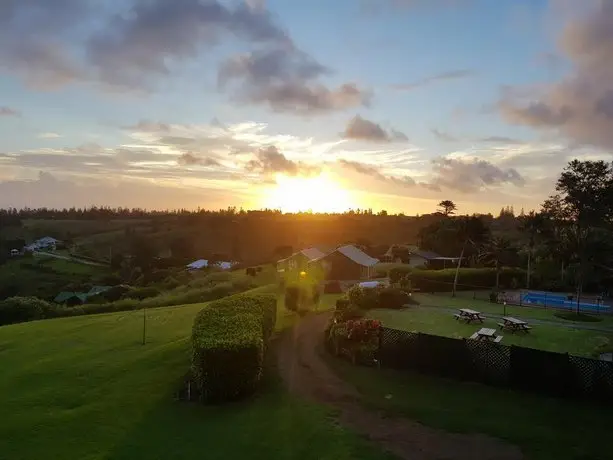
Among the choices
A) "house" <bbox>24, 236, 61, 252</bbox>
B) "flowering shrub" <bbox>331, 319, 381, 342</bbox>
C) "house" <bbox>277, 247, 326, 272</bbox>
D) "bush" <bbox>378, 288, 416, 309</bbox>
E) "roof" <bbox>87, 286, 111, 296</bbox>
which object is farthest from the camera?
"house" <bbox>24, 236, 61, 252</bbox>

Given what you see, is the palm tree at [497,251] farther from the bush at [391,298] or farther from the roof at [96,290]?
the roof at [96,290]

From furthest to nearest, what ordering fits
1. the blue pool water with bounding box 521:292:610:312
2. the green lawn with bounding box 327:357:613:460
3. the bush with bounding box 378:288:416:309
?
the blue pool water with bounding box 521:292:610:312 → the bush with bounding box 378:288:416:309 → the green lawn with bounding box 327:357:613:460

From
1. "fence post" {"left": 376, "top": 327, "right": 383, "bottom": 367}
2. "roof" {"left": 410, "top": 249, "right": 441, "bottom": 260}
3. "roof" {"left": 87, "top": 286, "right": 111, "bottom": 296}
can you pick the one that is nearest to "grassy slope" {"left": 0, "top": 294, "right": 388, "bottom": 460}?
"fence post" {"left": 376, "top": 327, "right": 383, "bottom": 367}

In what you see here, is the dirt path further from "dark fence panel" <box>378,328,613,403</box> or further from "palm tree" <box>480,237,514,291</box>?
"palm tree" <box>480,237,514,291</box>

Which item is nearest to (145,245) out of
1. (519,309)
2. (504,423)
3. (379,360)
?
(519,309)

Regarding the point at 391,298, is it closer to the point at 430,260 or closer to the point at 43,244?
the point at 430,260

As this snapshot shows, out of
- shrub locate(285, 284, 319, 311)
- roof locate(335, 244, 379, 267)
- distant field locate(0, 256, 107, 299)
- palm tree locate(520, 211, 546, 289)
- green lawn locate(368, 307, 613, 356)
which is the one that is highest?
palm tree locate(520, 211, 546, 289)

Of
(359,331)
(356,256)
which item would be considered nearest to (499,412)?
(359,331)
